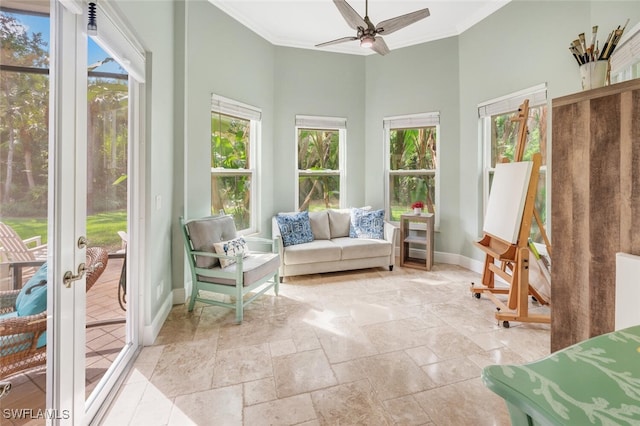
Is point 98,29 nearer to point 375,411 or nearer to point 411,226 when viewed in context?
point 375,411

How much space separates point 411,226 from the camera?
15.3ft

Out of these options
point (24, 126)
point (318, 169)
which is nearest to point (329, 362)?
point (24, 126)

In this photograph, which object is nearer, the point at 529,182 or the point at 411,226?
the point at 529,182

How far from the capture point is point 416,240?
14.7 feet

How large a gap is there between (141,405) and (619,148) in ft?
9.49

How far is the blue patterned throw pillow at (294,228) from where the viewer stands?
4039mm

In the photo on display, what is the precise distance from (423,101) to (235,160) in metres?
3.04

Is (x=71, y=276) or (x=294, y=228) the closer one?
(x=71, y=276)

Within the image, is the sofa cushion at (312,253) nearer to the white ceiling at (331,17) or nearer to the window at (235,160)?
the window at (235,160)

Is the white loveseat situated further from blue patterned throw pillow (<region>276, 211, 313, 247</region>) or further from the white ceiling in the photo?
the white ceiling

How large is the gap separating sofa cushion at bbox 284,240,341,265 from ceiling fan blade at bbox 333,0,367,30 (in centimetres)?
258

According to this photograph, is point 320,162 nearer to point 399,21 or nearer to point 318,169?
point 318,169

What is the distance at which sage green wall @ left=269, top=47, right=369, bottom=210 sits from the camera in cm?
466

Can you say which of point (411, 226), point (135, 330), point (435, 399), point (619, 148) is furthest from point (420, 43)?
point (135, 330)
